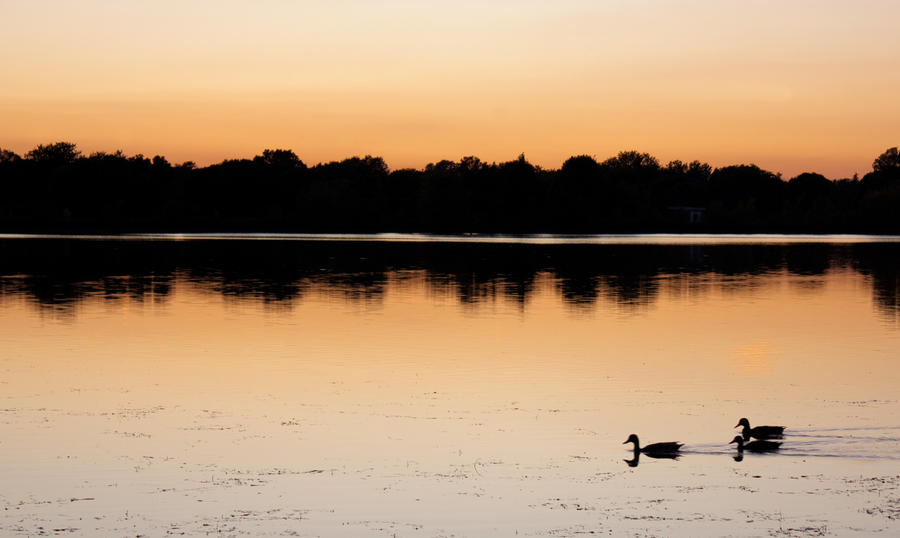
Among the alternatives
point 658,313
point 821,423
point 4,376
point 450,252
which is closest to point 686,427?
point 821,423

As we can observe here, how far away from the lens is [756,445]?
19000 mm

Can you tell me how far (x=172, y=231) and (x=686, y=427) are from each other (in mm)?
176386

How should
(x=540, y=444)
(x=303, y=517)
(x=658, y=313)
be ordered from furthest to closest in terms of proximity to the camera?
1. (x=658, y=313)
2. (x=540, y=444)
3. (x=303, y=517)

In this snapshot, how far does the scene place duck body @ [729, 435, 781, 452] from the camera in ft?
61.7

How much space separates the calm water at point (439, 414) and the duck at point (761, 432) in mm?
381

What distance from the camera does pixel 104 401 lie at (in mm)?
23016

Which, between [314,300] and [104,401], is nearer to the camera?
[104,401]

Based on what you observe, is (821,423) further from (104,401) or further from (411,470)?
(104,401)

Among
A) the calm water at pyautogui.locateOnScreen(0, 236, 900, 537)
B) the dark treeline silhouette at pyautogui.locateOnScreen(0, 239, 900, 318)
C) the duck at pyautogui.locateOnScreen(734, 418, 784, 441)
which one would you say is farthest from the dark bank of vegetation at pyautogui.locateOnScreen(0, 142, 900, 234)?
the duck at pyautogui.locateOnScreen(734, 418, 784, 441)

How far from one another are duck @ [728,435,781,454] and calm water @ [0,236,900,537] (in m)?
0.21

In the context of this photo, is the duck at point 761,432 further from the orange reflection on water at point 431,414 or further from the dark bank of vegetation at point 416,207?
the dark bank of vegetation at point 416,207

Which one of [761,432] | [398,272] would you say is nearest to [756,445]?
[761,432]

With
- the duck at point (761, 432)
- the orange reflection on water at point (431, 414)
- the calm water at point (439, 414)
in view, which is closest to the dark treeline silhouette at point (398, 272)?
the calm water at point (439, 414)

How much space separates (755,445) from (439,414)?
6443mm
